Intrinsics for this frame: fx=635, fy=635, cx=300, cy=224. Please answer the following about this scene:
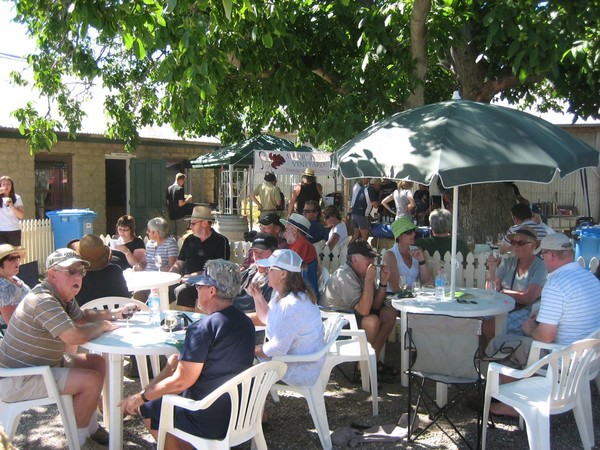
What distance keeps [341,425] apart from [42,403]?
199cm

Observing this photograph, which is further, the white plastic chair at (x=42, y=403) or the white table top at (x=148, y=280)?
the white table top at (x=148, y=280)

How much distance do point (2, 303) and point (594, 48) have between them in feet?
19.2

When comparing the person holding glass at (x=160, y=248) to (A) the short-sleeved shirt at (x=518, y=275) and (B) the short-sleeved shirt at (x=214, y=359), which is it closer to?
(A) the short-sleeved shirt at (x=518, y=275)

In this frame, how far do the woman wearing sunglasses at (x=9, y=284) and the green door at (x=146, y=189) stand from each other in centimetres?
1095

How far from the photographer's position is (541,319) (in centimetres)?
404

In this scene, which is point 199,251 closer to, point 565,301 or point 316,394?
point 316,394

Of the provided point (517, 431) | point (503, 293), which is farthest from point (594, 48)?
point (517, 431)

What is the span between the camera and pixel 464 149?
169 inches

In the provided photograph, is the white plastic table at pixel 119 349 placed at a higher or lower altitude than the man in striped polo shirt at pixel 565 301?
lower

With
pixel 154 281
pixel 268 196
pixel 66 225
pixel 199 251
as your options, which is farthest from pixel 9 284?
pixel 268 196

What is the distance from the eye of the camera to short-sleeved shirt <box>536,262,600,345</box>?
13.0 ft

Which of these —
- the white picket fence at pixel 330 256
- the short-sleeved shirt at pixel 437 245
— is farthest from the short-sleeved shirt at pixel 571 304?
the short-sleeved shirt at pixel 437 245

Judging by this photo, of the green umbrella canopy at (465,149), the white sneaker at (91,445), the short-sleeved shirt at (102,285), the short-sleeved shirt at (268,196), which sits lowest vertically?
the white sneaker at (91,445)

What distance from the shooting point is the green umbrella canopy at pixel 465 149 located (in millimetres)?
4137
